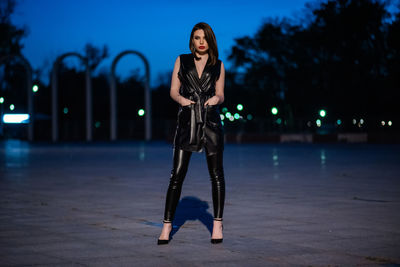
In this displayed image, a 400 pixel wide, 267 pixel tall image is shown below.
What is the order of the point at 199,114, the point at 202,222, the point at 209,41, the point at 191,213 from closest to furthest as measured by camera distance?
the point at 199,114, the point at 209,41, the point at 202,222, the point at 191,213

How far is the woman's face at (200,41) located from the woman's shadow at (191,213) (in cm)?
168

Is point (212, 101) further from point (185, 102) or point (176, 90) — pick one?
point (176, 90)

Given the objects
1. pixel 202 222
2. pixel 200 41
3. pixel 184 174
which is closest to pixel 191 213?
pixel 202 222

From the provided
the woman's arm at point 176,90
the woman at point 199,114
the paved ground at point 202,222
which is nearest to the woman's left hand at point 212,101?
the woman at point 199,114

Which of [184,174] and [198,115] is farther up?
[198,115]

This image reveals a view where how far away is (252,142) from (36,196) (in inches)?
1404

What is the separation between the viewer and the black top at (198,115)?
5.88 metres

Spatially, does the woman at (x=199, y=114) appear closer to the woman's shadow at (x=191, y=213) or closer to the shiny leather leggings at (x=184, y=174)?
the shiny leather leggings at (x=184, y=174)

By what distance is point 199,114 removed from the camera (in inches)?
232

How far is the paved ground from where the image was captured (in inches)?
210

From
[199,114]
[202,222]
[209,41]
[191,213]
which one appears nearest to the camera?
[199,114]

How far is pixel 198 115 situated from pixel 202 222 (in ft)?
5.77

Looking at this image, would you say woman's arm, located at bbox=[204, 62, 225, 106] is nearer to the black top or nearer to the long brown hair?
the black top

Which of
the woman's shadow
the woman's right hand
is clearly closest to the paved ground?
the woman's shadow
